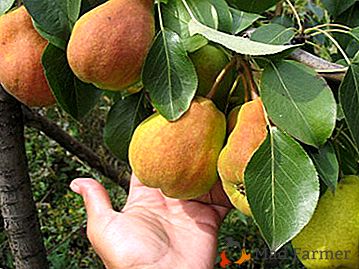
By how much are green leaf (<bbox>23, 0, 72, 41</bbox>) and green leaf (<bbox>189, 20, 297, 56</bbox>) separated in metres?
0.15

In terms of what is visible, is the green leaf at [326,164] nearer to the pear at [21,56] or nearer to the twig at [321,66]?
the twig at [321,66]

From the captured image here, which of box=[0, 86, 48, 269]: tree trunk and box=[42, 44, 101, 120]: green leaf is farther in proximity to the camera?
box=[0, 86, 48, 269]: tree trunk

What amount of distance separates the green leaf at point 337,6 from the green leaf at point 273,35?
0.23 meters

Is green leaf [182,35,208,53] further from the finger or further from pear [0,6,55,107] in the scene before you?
the finger

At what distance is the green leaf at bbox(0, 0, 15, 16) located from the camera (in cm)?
73

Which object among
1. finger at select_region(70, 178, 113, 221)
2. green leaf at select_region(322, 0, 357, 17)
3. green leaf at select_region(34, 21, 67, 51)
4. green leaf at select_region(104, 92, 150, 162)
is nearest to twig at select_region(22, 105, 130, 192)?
finger at select_region(70, 178, 113, 221)

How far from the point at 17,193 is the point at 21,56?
361 mm

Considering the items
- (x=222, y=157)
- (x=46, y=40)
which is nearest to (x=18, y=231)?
(x=46, y=40)

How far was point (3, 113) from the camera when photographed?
949 mm

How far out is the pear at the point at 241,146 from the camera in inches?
25.1

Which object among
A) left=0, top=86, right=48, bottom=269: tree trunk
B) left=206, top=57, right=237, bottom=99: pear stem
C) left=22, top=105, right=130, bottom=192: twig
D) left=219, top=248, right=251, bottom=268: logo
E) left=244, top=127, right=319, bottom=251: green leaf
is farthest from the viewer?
left=219, top=248, right=251, bottom=268: logo

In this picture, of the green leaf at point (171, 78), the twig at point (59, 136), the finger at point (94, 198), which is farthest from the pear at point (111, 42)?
the twig at point (59, 136)

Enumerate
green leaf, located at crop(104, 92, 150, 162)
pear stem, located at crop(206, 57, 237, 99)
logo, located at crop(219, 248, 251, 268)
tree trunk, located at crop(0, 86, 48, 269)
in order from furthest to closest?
logo, located at crop(219, 248, 251, 268) < tree trunk, located at crop(0, 86, 48, 269) < green leaf, located at crop(104, 92, 150, 162) < pear stem, located at crop(206, 57, 237, 99)

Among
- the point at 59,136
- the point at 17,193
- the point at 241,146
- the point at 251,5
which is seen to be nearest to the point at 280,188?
the point at 241,146
